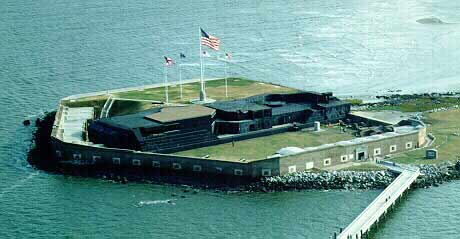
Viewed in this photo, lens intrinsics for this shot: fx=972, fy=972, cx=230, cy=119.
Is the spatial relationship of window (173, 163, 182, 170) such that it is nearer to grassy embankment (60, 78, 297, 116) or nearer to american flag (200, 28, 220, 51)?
grassy embankment (60, 78, 297, 116)

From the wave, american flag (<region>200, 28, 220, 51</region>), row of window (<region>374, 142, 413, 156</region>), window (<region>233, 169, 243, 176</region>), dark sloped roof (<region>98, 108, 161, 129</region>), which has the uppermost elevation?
american flag (<region>200, 28, 220, 51</region>)

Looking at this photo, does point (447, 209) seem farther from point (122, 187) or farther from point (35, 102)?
point (35, 102)

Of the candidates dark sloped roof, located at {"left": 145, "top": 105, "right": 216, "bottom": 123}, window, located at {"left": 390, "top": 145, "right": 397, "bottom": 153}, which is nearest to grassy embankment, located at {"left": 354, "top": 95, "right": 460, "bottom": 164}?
window, located at {"left": 390, "top": 145, "right": 397, "bottom": 153}

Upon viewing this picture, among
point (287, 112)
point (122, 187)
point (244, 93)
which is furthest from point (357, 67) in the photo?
point (122, 187)

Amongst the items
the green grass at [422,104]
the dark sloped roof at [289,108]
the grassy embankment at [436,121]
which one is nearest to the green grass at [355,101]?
the grassy embankment at [436,121]

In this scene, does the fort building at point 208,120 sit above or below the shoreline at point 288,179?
above

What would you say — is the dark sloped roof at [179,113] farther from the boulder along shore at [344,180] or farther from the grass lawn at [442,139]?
the grass lawn at [442,139]
